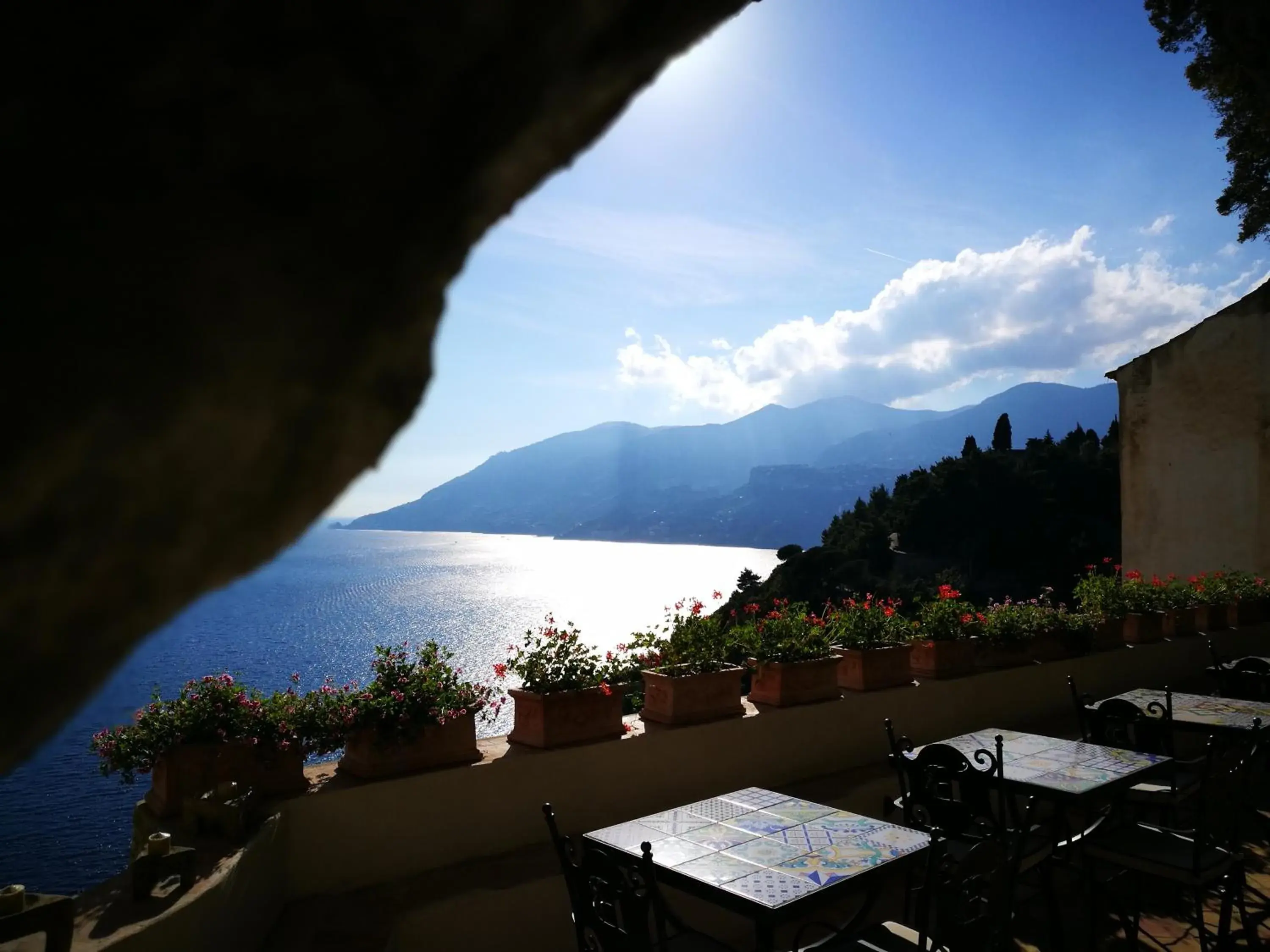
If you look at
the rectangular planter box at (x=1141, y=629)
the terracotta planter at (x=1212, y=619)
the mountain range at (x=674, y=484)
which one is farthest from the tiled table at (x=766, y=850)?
the mountain range at (x=674, y=484)

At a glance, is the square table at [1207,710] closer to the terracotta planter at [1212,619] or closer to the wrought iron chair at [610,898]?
the terracotta planter at [1212,619]

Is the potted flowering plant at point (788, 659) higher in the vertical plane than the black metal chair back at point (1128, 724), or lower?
higher

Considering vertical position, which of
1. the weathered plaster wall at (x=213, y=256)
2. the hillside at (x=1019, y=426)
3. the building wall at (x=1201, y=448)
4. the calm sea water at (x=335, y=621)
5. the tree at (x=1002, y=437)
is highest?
the hillside at (x=1019, y=426)

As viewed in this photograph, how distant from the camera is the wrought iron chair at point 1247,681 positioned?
18.9ft

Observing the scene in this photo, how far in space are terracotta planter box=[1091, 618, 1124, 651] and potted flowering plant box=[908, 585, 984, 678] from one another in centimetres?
161

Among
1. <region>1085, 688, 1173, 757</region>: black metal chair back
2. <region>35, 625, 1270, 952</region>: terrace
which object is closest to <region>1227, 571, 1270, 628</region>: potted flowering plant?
<region>1085, 688, 1173, 757</region>: black metal chair back

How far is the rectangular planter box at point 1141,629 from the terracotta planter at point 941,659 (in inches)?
91.5

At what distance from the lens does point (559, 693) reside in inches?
152

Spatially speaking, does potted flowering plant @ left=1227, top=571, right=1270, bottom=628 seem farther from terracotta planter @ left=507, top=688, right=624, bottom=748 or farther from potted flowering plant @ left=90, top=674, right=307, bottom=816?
potted flowering plant @ left=90, top=674, right=307, bottom=816

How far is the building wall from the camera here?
1148 centimetres

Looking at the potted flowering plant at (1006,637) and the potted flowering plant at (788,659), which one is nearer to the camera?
the potted flowering plant at (788,659)

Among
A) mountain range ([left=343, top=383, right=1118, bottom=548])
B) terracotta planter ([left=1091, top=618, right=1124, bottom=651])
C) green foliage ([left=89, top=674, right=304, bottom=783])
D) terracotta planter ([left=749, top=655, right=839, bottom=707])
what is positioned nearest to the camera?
green foliage ([left=89, top=674, right=304, bottom=783])

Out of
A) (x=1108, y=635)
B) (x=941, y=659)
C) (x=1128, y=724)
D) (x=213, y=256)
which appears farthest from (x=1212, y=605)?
(x=213, y=256)

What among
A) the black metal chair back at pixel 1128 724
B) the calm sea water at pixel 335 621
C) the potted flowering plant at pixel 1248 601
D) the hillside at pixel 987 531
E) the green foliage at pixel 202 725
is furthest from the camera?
the hillside at pixel 987 531
